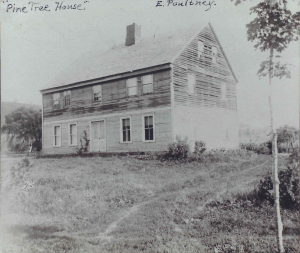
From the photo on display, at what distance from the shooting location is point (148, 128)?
14.8 metres

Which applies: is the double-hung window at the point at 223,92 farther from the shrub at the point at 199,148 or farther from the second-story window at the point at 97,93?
the second-story window at the point at 97,93

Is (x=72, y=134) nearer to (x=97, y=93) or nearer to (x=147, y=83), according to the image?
(x=97, y=93)

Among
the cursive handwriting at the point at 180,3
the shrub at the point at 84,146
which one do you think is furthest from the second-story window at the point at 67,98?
the cursive handwriting at the point at 180,3

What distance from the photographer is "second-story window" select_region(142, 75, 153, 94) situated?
14672 millimetres

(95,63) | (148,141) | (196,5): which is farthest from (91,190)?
(95,63)

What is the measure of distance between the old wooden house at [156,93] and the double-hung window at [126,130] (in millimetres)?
59

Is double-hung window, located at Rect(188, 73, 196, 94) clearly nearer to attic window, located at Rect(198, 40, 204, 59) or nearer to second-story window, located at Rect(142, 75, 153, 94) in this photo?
attic window, located at Rect(198, 40, 204, 59)

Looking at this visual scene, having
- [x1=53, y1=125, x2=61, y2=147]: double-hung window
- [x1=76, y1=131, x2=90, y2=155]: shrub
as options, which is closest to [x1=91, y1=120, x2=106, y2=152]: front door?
[x1=76, y1=131, x2=90, y2=155]: shrub

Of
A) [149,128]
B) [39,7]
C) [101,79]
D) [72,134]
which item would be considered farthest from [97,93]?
[39,7]

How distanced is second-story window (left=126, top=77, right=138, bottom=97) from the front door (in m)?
2.70

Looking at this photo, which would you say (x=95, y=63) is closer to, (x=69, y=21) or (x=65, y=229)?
(x=69, y=21)

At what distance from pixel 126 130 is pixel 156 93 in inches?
114

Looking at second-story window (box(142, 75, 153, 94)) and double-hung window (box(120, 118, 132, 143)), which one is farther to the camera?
double-hung window (box(120, 118, 132, 143))

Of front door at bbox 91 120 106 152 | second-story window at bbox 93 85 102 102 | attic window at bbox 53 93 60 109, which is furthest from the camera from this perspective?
attic window at bbox 53 93 60 109
